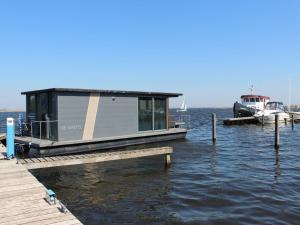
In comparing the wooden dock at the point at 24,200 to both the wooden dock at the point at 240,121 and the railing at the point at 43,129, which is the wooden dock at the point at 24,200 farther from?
the wooden dock at the point at 240,121

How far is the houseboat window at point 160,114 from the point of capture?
2435 centimetres

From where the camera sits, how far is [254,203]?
10.5 m

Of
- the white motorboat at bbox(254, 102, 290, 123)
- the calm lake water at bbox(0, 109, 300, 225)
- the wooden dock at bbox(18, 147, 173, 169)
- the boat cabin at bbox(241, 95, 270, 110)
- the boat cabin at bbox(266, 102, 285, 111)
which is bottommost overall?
the calm lake water at bbox(0, 109, 300, 225)

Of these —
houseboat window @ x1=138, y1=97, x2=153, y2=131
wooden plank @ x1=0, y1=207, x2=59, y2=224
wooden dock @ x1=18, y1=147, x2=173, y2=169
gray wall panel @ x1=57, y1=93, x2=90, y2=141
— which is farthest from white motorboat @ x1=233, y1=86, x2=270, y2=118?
wooden plank @ x1=0, y1=207, x2=59, y2=224

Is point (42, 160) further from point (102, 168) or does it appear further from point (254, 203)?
point (254, 203)

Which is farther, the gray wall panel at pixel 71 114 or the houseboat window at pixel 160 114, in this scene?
the houseboat window at pixel 160 114

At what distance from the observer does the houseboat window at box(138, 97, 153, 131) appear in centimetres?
2330

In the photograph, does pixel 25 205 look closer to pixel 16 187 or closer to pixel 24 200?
pixel 24 200

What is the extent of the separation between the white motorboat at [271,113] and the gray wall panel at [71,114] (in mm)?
28923

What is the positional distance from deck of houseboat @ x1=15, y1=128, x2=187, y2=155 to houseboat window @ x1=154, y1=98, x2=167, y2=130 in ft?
1.60

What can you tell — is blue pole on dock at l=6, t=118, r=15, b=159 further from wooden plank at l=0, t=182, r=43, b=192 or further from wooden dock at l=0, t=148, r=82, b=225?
wooden plank at l=0, t=182, r=43, b=192

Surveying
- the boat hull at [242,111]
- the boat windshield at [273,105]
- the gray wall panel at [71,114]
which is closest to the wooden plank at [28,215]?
the gray wall panel at [71,114]

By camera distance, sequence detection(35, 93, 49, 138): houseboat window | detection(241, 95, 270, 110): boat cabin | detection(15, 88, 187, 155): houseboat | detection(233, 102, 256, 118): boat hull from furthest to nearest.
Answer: detection(241, 95, 270, 110): boat cabin < detection(233, 102, 256, 118): boat hull < detection(35, 93, 49, 138): houseboat window < detection(15, 88, 187, 155): houseboat

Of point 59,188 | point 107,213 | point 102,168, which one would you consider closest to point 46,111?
point 102,168
